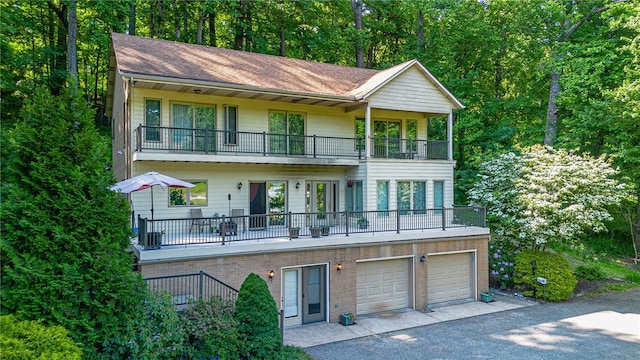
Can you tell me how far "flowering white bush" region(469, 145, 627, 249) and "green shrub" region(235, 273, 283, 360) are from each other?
463 inches

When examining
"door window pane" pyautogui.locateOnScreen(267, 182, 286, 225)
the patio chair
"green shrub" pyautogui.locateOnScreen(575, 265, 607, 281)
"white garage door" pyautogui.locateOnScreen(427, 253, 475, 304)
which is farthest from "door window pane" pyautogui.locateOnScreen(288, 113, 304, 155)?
"green shrub" pyautogui.locateOnScreen(575, 265, 607, 281)

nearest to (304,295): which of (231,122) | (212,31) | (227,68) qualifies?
(231,122)

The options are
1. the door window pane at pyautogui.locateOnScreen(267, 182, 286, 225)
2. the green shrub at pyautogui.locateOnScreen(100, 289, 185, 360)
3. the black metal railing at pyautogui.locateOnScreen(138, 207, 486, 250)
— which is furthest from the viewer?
the door window pane at pyautogui.locateOnScreen(267, 182, 286, 225)

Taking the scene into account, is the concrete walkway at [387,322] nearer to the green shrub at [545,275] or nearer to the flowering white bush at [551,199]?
the green shrub at [545,275]

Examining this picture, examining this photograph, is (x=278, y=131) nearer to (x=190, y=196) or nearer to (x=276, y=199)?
(x=276, y=199)

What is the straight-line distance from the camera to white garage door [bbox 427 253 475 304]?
14836 mm

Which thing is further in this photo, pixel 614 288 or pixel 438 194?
pixel 438 194

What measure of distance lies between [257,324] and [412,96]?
1240 cm

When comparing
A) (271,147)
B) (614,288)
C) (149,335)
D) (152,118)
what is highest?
(152,118)

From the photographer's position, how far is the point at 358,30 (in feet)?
86.9

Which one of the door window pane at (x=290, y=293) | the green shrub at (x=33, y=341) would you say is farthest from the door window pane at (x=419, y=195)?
the green shrub at (x=33, y=341)

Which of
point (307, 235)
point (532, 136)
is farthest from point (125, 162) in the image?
point (532, 136)

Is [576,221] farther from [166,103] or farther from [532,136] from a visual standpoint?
[166,103]

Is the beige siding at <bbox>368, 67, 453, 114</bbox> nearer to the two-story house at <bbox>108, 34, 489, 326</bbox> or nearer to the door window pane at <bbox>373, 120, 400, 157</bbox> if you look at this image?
the two-story house at <bbox>108, 34, 489, 326</bbox>
